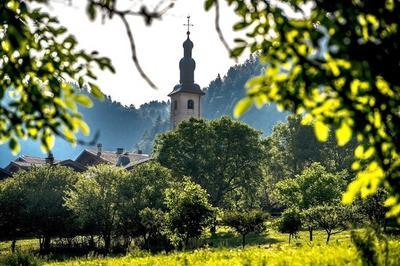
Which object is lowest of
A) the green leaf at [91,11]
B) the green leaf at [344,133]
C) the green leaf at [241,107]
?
the green leaf at [344,133]

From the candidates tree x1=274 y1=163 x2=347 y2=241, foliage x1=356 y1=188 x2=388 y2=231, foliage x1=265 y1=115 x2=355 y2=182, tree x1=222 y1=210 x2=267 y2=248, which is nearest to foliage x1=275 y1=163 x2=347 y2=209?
tree x1=274 y1=163 x2=347 y2=241

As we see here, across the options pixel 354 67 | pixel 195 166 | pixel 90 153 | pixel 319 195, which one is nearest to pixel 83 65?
pixel 354 67

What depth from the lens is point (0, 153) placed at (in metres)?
198

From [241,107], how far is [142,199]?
3825 centimetres

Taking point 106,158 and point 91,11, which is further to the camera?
point 106,158

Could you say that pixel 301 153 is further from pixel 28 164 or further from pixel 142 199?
pixel 28 164

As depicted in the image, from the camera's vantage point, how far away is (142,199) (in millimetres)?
41688

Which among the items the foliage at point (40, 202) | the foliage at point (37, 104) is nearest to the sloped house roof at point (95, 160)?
the foliage at point (40, 202)

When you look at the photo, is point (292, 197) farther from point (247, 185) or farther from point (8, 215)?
point (8, 215)

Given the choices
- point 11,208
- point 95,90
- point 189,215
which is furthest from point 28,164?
point 95,90

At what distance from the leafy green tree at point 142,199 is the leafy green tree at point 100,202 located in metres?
0.53

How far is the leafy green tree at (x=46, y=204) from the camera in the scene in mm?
43719

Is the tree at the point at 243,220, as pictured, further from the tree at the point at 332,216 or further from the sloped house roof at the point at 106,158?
the sloped house roof at the point at 106,158

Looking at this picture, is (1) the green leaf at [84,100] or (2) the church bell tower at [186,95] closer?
(1) the green leaf at [84,100]
